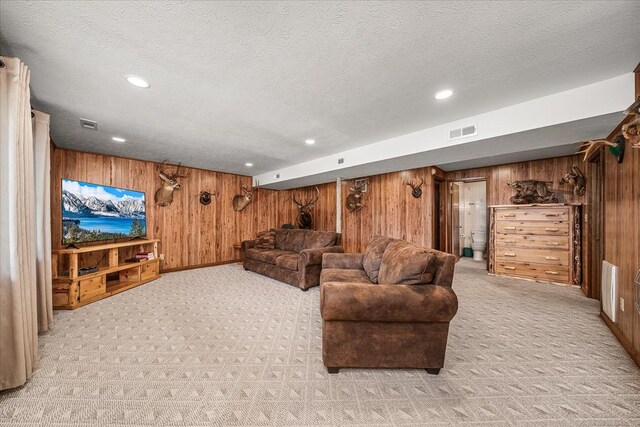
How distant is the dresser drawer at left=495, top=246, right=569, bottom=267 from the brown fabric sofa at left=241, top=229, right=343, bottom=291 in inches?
131

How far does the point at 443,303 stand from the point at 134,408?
2.21m

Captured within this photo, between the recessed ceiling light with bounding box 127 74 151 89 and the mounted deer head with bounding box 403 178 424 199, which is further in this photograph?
the mounted deer head with bounding box 403 178 424 199

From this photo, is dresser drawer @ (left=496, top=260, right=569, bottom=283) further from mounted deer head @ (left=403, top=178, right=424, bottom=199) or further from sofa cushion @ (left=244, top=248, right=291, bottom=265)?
sofa cushion @ (left=244, top=248, right=291, bottom=265)

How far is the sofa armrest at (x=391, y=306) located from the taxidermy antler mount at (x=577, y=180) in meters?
4.32

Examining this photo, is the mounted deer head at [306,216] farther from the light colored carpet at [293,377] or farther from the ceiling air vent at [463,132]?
the ceiling air vent at [463,132]

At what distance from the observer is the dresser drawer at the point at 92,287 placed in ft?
10.7

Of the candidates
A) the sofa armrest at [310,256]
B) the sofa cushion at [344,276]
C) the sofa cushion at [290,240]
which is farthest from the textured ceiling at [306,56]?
the sofa cushion at [290,240]

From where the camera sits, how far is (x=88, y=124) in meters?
3.09

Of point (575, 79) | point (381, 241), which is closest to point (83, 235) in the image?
point (381, 241)

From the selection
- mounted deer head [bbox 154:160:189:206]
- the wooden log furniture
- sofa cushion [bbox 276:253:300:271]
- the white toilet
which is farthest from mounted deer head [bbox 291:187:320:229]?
the white toilet

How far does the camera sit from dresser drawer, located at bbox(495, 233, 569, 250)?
4.16 meters

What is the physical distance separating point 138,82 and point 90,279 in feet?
9.86

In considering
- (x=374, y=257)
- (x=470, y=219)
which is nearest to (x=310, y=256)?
(x=374, y=257)

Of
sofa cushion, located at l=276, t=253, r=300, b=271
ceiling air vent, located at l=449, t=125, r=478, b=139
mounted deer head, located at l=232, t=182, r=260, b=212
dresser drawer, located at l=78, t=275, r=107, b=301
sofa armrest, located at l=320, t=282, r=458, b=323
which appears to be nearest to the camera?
sofa armrest, located at l=320, t=282, r=458, b=323
